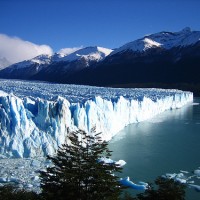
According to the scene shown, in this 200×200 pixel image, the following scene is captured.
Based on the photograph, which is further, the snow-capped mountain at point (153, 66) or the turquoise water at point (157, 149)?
the snow-capped mountain at point (153, 66)

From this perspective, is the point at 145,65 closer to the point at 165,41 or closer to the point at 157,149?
the point at 165,41

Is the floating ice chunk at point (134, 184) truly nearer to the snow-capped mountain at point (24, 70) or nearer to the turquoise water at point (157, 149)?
the turquoise water at point (157, 149)

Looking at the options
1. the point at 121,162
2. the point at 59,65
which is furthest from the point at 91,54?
the point at 121,162

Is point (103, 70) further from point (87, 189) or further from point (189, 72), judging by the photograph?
point (87, 189)

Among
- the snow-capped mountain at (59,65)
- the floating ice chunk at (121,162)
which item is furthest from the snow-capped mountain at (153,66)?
the floating ice chunk at (121,162)

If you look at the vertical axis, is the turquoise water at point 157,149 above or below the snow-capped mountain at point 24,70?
below

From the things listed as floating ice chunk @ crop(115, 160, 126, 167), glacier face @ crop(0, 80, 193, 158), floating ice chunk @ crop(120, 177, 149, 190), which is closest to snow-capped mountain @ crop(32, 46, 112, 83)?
glacier face @ crop(0, 80, 193, 158)
